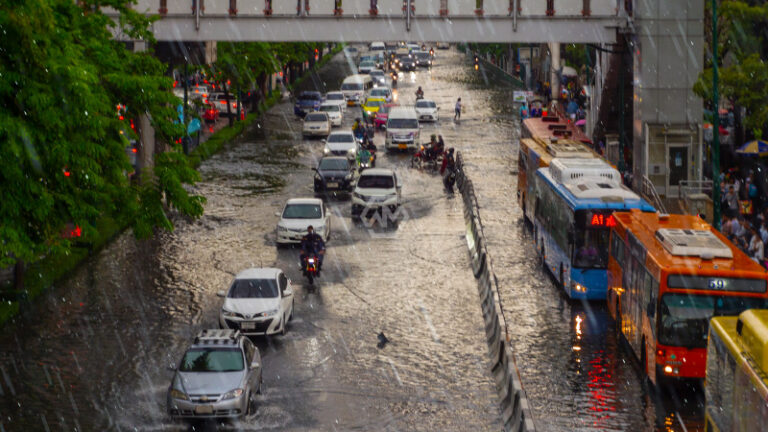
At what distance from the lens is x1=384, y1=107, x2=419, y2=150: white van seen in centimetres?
5831

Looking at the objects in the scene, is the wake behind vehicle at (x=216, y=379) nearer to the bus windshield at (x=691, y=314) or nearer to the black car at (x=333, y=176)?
the bus windshield at (x=691, y=314)

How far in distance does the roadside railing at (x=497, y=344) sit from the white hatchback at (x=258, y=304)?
4549mm

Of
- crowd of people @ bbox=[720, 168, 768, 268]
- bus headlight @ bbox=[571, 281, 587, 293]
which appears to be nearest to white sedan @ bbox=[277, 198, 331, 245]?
bus headlight @ bbox=[571, 281, 587, 293]

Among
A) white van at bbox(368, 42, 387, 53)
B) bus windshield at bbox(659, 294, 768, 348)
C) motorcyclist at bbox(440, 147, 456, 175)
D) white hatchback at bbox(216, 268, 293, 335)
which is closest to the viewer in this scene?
bus windshield at bbox(659, 294, 768, 348)

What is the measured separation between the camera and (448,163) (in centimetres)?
4756

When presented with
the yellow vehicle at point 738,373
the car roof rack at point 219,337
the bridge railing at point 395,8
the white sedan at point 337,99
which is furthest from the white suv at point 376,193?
the white sedan at point 337,99

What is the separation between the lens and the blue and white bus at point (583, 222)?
2783 centimetres

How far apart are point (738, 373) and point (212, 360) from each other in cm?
930

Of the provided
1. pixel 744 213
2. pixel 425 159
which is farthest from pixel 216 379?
pixel 425 159

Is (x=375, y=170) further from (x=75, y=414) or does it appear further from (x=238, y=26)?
(x=75, y=414)

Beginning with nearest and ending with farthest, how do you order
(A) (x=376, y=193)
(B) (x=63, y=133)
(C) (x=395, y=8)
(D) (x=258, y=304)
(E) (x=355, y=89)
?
(B) (x=63, y=133) < (D) (x=258, y=304) < (A) (x=376, y=193) < (C) (x=395, y=8) < (E) (x=355, y=89)

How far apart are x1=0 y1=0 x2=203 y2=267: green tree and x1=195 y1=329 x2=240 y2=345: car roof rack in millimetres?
3376

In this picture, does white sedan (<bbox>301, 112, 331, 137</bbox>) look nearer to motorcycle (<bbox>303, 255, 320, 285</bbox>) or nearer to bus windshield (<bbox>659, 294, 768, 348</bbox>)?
motorcycle (<bbox>303, 255, 320, 285</bbox>)

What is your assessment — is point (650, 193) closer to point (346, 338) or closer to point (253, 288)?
point (346, 338)
